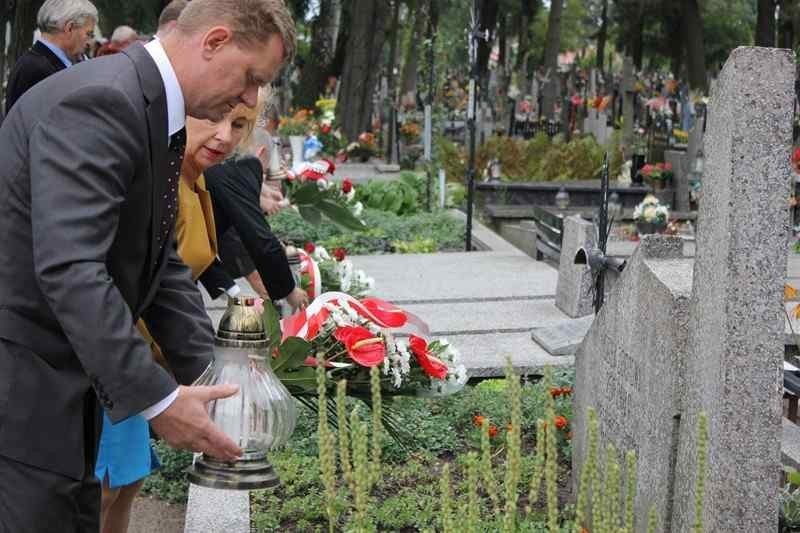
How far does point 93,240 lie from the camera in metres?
2.45

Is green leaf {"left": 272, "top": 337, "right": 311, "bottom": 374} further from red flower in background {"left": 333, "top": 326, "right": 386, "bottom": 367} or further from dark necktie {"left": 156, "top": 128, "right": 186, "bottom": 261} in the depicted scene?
dark necktie {"left": 156, "top": 128, "right": 186, "bottom": 261}

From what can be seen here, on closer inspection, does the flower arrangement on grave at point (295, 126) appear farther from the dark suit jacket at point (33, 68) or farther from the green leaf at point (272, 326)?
the green leaf at point (272, 326)

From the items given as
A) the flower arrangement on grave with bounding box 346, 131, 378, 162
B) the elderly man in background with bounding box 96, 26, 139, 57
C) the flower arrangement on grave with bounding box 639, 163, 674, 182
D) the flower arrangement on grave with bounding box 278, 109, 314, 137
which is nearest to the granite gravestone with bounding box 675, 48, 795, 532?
the elderly man in background with bounding box 96, 26, 139, 57

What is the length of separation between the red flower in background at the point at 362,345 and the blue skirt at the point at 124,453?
1.18m

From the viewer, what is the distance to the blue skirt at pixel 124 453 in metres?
3.60

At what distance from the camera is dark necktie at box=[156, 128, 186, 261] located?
2828mm

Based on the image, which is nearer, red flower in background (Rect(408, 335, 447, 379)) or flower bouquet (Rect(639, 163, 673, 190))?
red flower in background (Rect(408, 335, 447, 379))

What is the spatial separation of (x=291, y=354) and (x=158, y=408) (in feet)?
7.58

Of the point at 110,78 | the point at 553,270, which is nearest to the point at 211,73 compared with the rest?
the point at 110,78

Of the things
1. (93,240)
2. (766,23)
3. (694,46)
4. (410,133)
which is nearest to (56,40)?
(93,240)

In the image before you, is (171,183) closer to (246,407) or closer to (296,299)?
(246,407)

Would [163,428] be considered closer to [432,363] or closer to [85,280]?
[85,280]

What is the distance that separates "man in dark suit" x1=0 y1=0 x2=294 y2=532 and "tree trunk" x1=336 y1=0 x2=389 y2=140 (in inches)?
947

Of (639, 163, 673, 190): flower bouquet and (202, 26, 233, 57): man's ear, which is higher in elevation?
(202, 26, 233, 57): man's ear
